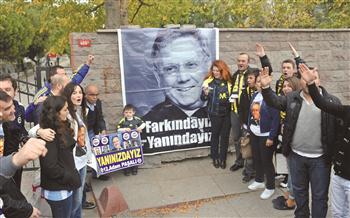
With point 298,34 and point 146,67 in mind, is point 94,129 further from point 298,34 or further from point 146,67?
point 298,34

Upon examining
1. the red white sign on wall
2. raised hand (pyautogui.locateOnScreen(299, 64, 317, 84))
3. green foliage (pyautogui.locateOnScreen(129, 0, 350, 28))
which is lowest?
raised hand (pyautogui.locateOnScreen(299, 64, 317, 84))

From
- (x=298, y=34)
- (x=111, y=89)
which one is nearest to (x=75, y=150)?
(x=111, y=89)

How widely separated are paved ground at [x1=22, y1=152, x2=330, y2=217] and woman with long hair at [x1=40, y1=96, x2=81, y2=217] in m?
1.21

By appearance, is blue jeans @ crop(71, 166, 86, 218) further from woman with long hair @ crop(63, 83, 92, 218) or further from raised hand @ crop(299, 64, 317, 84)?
raised hand @ crop(299, 64, 317, 84)

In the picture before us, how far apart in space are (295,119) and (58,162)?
2.40 metres

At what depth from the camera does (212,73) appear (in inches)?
231

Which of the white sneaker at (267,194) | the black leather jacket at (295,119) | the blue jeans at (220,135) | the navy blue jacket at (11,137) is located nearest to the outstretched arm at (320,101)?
the black leather jacket at (295,119)

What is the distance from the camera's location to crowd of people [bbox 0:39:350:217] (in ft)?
10.1

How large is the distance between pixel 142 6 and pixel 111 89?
6.76 m

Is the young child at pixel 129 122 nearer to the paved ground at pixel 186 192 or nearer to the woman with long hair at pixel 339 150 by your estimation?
the paved ground at pixel 186 192

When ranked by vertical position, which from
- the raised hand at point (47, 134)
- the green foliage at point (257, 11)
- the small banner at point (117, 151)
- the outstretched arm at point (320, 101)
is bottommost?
the small banner at point (117, 151)

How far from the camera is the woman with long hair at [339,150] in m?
3.18

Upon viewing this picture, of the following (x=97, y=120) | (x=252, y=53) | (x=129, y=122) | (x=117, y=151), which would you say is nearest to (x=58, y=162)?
(x=97, y=120)

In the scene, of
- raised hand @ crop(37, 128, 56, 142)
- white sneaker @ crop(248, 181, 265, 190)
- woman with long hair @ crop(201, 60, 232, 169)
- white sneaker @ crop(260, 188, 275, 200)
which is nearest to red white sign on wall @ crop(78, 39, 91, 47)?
woman with long hair @ crop(201, 60, 232, 169)
